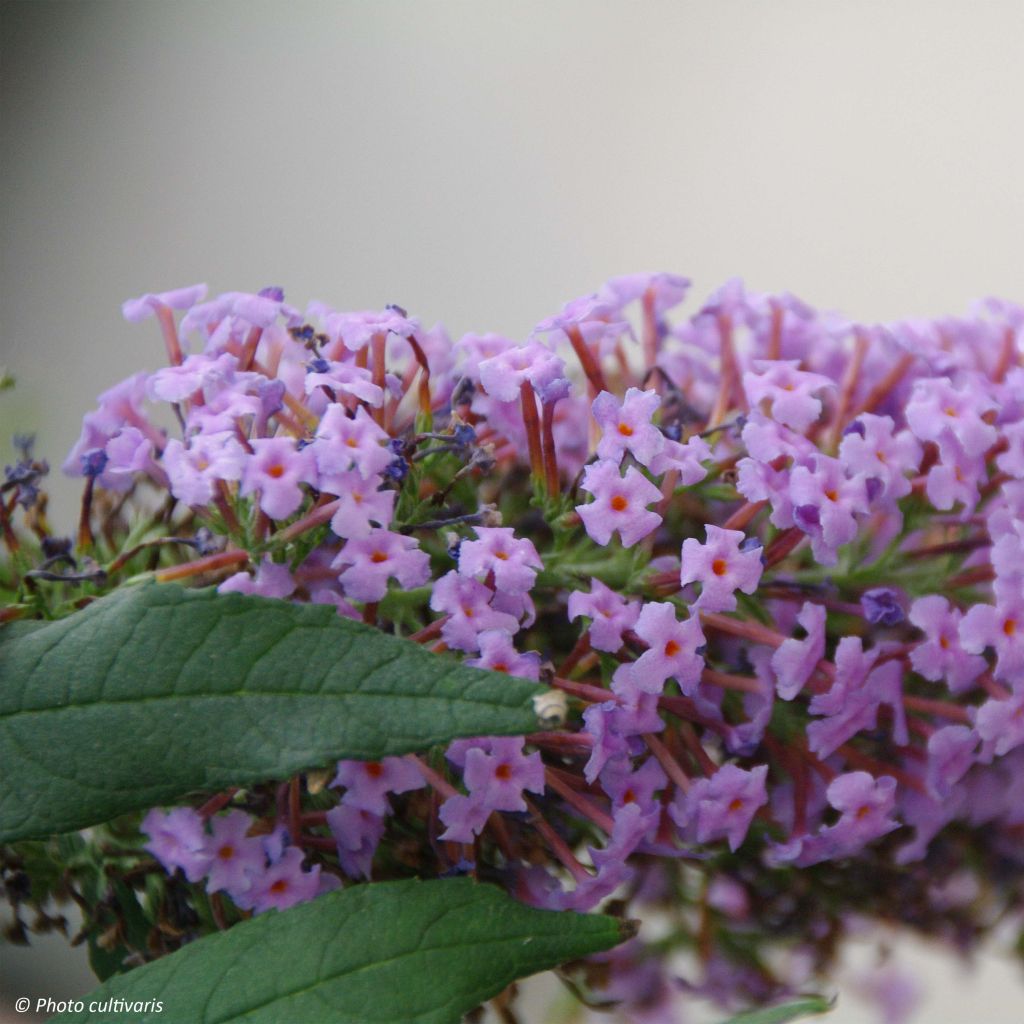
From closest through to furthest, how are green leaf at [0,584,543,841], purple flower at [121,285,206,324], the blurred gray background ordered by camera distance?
1. green leaf at [0,584,543,841]
2. purple flower at [121,285,206,324]
3. the blurred gray background

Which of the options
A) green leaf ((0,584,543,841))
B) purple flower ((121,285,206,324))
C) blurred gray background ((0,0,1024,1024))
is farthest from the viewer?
blurred gray background ((0,0,1024,1024))

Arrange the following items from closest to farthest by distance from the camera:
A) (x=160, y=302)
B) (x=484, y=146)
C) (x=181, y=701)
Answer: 1. (x=181, y=701)
2. (x=160, y=302)
3. (x=484, y=146)

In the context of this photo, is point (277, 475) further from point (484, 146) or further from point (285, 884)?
point (484, 146)

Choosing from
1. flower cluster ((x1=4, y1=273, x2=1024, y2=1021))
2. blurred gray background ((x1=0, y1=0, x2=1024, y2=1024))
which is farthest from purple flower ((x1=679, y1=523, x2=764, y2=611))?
blurred gray background ((x1=0, y1=0, x2=1024, y2=1024))

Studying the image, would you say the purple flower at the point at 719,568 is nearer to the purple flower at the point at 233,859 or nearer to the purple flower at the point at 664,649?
the purple flower at the point at 664,649

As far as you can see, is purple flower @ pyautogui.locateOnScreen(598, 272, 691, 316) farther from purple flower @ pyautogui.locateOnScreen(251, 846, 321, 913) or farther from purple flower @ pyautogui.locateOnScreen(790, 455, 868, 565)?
purple flower @ pyautogui.locateOnScreen(251, 846, 321, 913)

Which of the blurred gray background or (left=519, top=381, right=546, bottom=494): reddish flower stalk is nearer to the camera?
(left=519, top=381, right=546, bottom=494): reddish flower stalk

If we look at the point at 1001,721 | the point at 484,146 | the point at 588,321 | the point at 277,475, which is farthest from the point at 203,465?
the point at 484,146
